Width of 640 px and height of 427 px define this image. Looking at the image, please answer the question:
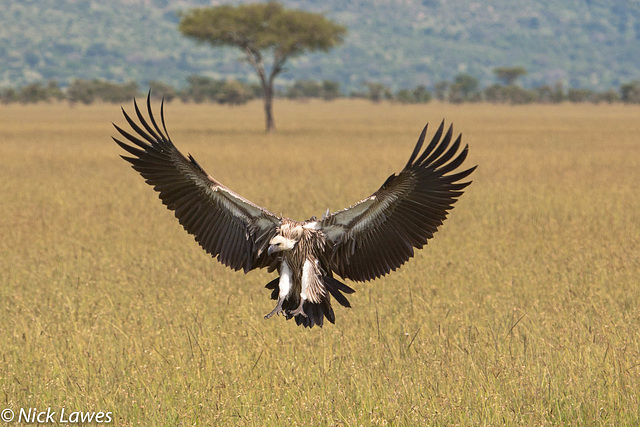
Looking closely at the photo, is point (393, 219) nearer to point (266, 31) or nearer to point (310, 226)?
point (310, 226)

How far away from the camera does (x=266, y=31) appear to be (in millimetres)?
52000

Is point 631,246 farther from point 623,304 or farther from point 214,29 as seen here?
point 214,29

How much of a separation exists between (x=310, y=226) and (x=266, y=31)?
48171mm

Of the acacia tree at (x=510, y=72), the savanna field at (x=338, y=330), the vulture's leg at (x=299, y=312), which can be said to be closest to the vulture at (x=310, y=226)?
the vulture's leg at (x=299, y=312)

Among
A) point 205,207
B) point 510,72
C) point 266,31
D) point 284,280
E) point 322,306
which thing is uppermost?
point 510,72

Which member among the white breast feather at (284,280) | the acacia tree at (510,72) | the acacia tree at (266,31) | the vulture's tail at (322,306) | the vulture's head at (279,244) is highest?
the acacia tree at (510,72)

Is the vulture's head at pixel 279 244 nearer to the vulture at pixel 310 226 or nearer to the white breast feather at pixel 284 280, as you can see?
the vulture at pixel 310 226

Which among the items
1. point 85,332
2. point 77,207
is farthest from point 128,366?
point 77,207

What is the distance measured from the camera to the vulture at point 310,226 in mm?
5336

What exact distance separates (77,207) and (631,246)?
1075 centimetres

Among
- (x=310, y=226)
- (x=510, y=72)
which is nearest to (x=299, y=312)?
(x=310, y=226)

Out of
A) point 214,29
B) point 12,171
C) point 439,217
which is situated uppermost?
point 214,29

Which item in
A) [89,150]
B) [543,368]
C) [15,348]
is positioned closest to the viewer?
[543,368]

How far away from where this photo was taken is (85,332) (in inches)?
279
